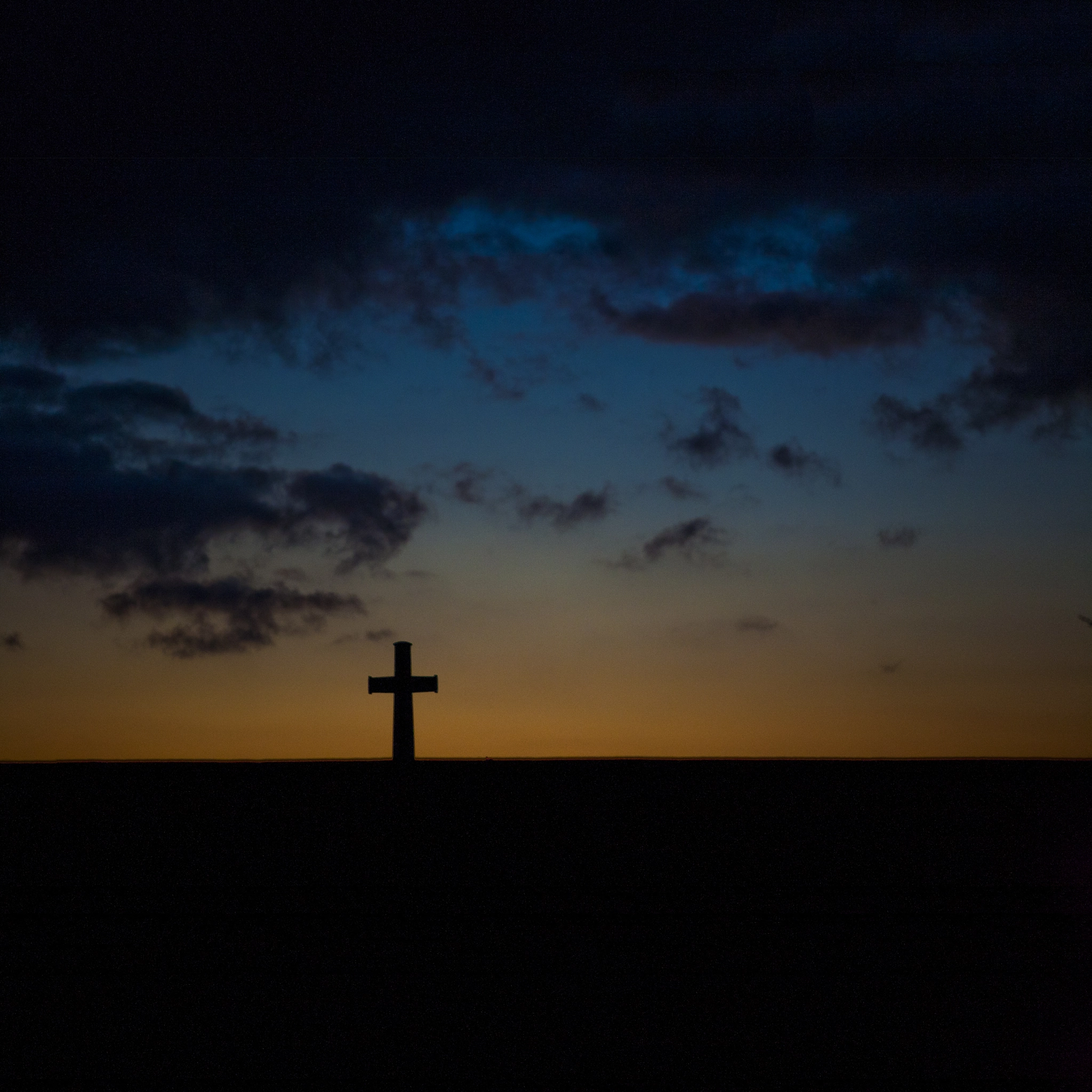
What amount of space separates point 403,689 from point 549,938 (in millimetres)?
5914

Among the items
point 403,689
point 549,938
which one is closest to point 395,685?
point 403,689

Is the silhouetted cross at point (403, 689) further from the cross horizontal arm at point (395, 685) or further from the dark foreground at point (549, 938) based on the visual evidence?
the dark foreground at point (549, 938)

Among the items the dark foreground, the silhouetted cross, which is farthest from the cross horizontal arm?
the dark foreground

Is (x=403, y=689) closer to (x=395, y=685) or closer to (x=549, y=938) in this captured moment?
(x=395, y=685)

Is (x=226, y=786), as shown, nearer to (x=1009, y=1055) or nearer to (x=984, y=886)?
(x=984, y=886)

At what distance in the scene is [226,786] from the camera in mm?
6910

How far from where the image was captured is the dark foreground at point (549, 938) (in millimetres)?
2969

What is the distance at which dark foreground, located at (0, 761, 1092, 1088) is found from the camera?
2.97 metres

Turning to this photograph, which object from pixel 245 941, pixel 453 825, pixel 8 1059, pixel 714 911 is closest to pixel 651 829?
pixel 453 825

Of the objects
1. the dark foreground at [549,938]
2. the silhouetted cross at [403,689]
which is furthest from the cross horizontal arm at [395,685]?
the dark foreground at [549,938]

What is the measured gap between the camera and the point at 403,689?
9.59 m

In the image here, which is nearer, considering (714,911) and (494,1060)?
(494,1060)

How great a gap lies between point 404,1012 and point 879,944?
5.79 ft

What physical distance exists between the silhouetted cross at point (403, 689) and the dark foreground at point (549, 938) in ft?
9.35
